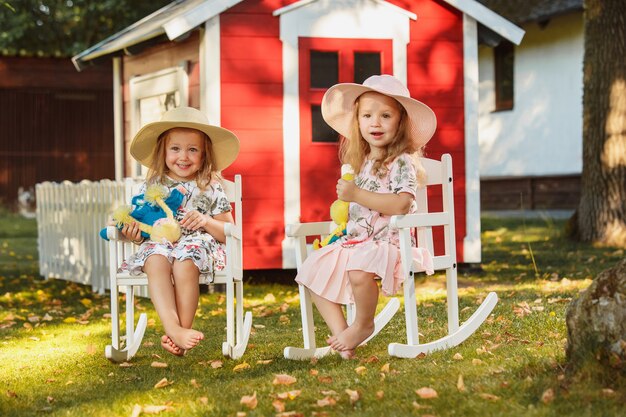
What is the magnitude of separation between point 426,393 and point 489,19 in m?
6.59

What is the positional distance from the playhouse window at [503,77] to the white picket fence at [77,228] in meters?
13.5

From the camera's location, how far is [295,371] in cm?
501

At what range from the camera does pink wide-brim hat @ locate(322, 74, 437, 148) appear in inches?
209

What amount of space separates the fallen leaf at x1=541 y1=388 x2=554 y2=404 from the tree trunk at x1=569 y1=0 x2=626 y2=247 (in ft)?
29.7

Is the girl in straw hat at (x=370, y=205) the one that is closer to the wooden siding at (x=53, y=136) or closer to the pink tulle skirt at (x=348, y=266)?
the pink tulle skirt at (x=348, y=266)

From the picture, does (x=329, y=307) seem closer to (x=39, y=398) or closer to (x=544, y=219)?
(x=39, y=398)

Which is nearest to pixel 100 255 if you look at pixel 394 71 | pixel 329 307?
pixel 394 71

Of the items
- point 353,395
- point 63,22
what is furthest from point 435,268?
point 63,22

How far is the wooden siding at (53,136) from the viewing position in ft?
76.9

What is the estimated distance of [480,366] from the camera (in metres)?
4.69

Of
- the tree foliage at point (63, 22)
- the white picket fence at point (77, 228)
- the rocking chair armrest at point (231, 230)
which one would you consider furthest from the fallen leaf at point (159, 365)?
the tree foliage at point (63, 22)

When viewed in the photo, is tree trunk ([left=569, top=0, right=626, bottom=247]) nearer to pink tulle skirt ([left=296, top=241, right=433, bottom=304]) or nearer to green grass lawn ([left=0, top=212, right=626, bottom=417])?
green grass lawn ([left=0, top=212, right=626, bottom=417])

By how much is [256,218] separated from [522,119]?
13.8 meters

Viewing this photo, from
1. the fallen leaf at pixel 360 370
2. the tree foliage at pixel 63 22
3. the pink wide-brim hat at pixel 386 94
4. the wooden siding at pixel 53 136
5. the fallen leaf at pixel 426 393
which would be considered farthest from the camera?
the tree foliage at pixel 63 22
